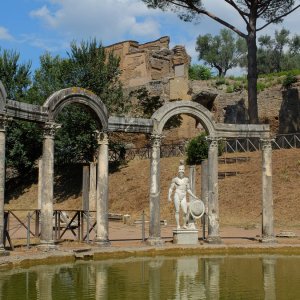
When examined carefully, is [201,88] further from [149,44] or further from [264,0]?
[264,0]

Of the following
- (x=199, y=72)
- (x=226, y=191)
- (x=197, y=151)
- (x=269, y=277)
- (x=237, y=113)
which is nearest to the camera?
(x=269, y=277)

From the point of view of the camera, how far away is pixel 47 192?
14391mm

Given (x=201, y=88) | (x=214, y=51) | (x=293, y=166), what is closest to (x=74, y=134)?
(x=293, y=166)

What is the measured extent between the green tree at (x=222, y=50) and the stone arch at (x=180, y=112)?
57.9 metres

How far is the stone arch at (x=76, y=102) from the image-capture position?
48.1ft

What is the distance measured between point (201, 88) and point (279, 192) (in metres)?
22.2

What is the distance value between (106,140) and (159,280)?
6203mm

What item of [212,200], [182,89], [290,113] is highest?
[182,89]

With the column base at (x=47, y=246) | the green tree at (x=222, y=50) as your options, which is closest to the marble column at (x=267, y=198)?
the column base at (x=47, y=246)

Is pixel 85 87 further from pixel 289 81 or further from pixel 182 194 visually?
pixel 182 194

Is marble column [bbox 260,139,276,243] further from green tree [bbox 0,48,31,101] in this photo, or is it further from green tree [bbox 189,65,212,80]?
green tree [bbox 189,65,212,80]

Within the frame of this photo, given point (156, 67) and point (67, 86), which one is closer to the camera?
point (67, 86)

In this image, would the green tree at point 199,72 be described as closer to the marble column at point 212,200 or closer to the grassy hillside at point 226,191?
the grassy hillside at point 226,191

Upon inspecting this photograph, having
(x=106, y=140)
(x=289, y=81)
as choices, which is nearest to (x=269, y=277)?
(x=106, y=140)
